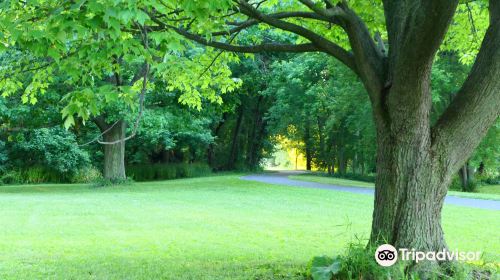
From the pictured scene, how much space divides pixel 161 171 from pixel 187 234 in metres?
24.8

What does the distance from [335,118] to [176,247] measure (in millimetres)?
22412

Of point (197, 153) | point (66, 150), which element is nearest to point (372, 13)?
point (66, 150)

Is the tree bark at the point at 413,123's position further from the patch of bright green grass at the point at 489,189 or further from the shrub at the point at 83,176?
the shrub at the point at 83,176

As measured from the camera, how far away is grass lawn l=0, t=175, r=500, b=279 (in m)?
6.77

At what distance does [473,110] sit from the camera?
539 cm

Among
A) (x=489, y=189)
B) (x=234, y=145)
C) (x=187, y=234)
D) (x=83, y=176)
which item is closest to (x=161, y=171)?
(x=83, y=176)

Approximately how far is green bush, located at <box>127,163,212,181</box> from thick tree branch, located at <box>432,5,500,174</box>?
29.3 m

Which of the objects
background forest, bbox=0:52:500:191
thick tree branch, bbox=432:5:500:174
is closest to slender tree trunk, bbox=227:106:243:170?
background forest, bbox=0:52:500:191

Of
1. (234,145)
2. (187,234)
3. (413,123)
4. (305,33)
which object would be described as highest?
(234,145)

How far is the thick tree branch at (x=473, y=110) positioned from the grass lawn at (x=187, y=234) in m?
1.57

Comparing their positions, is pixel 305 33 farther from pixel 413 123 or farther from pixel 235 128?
pixel 235 128

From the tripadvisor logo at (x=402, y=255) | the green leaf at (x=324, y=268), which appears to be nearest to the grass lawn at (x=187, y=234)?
the green leaf at (x=324, y=268)

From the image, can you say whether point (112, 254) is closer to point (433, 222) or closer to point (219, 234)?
point (219, 234)

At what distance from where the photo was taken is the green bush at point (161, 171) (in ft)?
111
